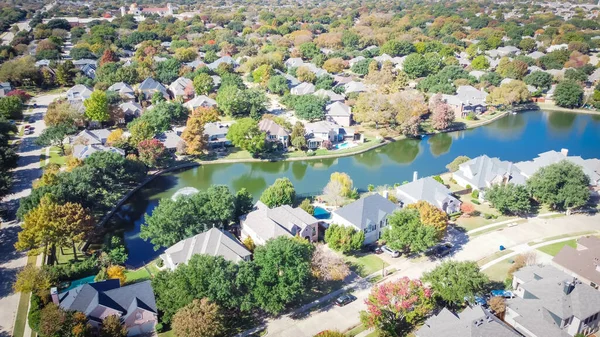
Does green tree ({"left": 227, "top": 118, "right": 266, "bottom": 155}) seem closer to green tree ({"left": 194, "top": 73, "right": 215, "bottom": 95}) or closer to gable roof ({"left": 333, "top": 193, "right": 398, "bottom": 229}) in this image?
gable roof ({"left": 333, "top": 193, "right": 398, "bottom": 229})

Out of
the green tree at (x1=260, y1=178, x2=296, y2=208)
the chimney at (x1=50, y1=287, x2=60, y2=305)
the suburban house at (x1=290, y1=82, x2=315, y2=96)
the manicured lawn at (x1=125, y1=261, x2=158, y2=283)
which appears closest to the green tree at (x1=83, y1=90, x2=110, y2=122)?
the suburban house at (x1=290, y1=82, x2=315, y2=96)

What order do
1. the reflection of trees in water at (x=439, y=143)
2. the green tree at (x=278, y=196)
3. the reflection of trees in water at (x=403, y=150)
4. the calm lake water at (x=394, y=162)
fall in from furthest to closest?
the reflection of trees in water at (x=439, y=143) < the reflection of trees in water at (x=403, y=150) < the calm lake water at (x=394, y=162) < the green tree at (x=278, y=196)

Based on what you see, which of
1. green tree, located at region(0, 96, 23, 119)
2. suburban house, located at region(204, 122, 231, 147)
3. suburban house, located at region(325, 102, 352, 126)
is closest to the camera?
suburban house, located at region(204, 122, 231, 147)

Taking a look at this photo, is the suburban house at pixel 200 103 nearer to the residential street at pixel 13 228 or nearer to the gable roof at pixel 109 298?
the residential street at pixel 13 228

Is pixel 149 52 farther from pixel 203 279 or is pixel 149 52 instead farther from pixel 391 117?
pixel 203 279

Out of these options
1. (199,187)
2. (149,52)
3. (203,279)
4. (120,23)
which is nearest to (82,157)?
(199,187)

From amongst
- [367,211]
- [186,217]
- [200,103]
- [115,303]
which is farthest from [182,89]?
[115,303]

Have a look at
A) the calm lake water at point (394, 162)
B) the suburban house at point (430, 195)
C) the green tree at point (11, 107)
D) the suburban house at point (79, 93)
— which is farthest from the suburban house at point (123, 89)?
the suburban house at point (430, 195)
